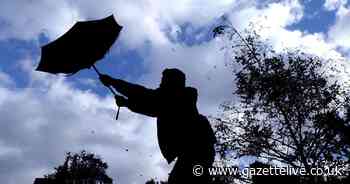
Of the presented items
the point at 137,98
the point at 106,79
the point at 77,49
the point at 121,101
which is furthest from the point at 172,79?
the point at 77,49

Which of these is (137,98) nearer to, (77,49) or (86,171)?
(77,49)

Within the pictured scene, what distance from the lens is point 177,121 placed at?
13.0 ft

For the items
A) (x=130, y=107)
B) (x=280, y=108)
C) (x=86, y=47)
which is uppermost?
(x=280, y=108)

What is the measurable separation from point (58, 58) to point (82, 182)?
5018cm

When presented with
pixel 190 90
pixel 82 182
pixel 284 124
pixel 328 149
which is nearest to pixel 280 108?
pixel 284 124

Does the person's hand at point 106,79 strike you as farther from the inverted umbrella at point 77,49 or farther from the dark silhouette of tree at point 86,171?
the dark silhouette of tree at point 86,171

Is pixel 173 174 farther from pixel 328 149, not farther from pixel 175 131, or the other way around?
pixel 328 149

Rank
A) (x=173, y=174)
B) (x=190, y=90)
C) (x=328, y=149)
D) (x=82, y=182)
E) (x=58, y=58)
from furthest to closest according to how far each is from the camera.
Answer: (x=82, y=182) → (x=328, y=149) → (x=58, y=58) → (x=190, y=90) → (x=173, y=174)

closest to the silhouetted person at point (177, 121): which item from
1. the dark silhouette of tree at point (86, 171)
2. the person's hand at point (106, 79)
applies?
the person's hand at point (106, 79)

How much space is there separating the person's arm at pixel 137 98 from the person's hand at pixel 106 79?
75 millimetres

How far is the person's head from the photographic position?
13.6 feet

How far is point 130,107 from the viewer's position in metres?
4.17

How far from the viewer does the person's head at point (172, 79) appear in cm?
415

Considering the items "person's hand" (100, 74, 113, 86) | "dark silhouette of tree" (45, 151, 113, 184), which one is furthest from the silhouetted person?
"dark silhouette of tree" (45, 151, 113, 184)
